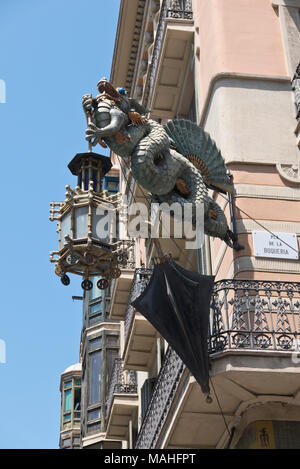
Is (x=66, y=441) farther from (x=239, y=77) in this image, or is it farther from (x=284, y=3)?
(x=284, y=3)

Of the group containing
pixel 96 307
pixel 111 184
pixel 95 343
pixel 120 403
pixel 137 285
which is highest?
pixel 111 184

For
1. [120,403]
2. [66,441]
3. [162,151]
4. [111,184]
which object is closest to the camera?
[162,151]

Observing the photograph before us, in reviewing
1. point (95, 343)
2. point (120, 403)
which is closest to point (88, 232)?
point (120, 403)

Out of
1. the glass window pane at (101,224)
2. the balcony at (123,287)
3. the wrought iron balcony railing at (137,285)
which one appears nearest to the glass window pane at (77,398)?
the balcony at (123,287)

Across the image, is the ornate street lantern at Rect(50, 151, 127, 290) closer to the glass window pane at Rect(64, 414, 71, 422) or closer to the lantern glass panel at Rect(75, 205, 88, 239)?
the lantern glass panel at Rect(75, 205, 88, 239)

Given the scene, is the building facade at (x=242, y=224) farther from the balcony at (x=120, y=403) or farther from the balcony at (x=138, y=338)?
the balcony at (x=120, y=403)

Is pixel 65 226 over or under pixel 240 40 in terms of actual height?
under

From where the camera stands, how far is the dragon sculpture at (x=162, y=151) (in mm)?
13812

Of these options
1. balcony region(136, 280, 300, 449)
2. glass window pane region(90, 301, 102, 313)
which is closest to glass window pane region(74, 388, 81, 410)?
glass window pane region(90, 301, 102, 313)

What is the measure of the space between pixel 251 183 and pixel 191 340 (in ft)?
12.2

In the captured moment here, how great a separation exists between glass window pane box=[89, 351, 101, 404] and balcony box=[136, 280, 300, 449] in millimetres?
15521

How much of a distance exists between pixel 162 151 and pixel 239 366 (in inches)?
154

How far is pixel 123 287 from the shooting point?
26.7m

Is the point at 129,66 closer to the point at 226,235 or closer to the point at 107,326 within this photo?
the point at 107,326
